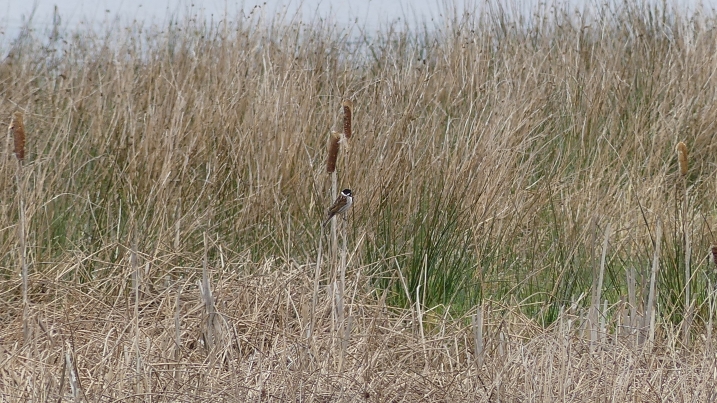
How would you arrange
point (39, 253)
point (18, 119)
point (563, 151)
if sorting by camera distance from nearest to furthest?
point (18, 119) → point (39, 253) → point (563, 151)

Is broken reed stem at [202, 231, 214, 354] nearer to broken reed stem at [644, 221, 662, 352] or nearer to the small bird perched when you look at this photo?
the small bird perched

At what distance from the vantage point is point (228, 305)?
9.82ft

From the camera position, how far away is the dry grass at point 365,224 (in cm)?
248

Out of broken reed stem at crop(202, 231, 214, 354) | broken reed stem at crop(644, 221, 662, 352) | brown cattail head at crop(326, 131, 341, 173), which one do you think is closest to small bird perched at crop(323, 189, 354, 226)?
brown cattail head at crop(326, 131, 341, 173)

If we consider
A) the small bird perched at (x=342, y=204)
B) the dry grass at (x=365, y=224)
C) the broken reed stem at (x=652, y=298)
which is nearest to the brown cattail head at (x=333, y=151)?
the small bird perched at (x=342, y=204)

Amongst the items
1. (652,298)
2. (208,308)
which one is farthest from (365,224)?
(652,298)

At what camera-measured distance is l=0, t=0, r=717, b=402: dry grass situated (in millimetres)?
2477

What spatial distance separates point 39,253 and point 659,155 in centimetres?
304

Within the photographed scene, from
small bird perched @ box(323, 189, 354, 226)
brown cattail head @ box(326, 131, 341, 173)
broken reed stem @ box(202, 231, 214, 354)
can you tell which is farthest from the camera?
broken reed stem @ box(202, 231, 214, 354)

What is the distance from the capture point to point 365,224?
11.9 ft

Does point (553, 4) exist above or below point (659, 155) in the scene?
above

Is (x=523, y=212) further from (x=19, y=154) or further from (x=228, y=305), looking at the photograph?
(x=19, y=154)

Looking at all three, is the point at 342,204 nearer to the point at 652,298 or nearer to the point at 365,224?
the point at 652,298

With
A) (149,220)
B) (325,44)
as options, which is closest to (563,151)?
(325,44)
